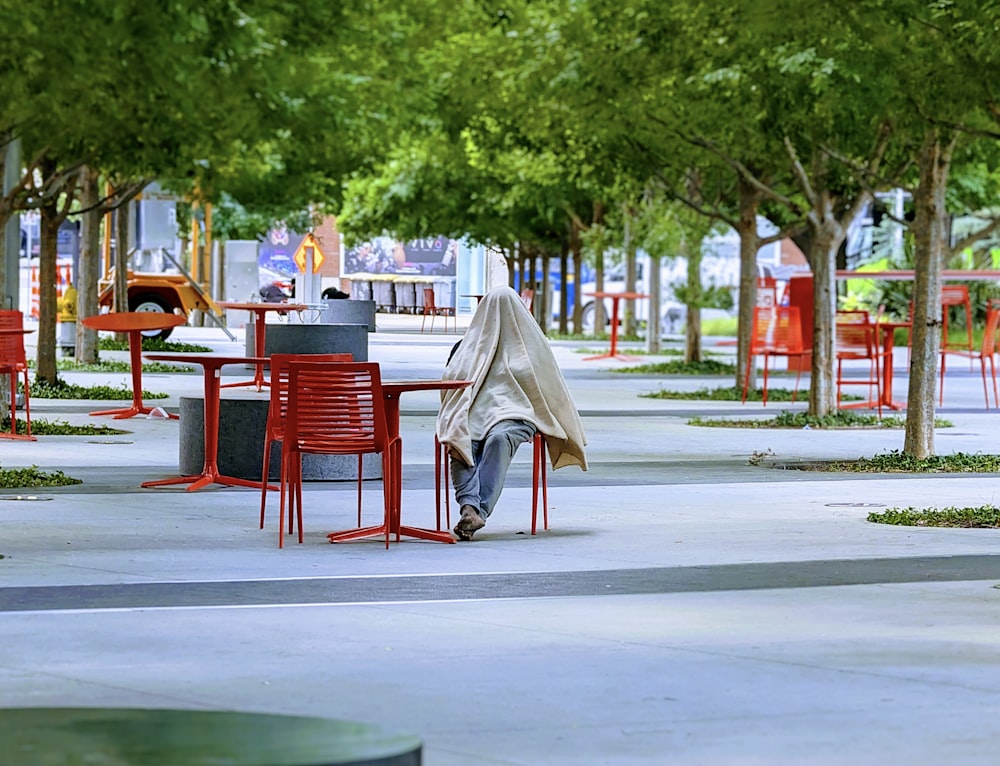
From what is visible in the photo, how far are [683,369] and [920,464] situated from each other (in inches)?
652

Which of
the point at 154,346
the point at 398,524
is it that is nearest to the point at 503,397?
the point at 398,524

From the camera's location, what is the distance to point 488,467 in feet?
36.9

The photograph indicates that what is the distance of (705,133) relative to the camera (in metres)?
21.1

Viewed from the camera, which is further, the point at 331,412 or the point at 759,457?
the point at 759,457

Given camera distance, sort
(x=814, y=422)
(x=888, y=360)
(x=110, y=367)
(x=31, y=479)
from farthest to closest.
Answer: (x=110, y=367) < (x=888, y=360) < (x=814, y=422) < (x=31, y=479)

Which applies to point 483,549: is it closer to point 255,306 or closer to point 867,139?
point 867,139

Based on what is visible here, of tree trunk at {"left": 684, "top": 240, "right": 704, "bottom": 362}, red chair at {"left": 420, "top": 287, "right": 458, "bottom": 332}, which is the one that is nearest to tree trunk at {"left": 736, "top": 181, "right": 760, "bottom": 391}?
tree trunk at {"left": 684, "top": 240, "right": 704, "bottom": 362}

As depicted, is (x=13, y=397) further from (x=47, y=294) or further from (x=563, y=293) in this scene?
(x=563, y=293)

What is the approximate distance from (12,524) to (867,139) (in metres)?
9.62

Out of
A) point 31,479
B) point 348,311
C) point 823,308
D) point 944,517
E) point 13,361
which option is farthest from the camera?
point 348,311

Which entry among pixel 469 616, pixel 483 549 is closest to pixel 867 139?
pixel 483 549

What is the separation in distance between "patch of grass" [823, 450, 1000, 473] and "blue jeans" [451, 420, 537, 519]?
5087 millimetres

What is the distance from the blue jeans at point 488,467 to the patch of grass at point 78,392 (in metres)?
11.9

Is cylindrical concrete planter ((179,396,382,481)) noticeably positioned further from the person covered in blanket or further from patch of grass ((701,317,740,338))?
patch of grass ((701,317,740,338))
